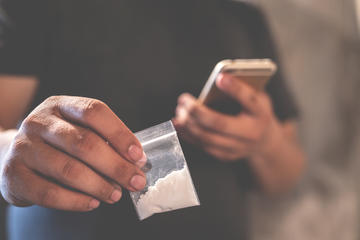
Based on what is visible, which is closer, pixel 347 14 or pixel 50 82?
pixel 50 82

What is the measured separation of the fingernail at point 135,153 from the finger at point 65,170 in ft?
0.10

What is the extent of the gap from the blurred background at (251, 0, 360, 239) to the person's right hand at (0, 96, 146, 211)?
73 centimetres

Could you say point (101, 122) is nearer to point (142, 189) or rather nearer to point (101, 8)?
point (142, 189)

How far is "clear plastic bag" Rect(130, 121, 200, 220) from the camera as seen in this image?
0.71 feet

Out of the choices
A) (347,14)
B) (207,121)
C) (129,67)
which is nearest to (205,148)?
(207,121)

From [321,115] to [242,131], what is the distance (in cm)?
53

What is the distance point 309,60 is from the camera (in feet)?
2.91

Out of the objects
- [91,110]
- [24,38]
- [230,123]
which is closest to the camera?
[91,110]

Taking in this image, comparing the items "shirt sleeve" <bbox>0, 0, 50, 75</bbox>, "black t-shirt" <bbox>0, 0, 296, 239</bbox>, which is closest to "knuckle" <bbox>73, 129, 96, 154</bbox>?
"black t-shirt" <bbox>0, 0, 296, 239</bbox>

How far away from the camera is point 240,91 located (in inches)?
16.7

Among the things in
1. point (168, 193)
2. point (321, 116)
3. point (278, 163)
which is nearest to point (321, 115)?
point (321, 116)

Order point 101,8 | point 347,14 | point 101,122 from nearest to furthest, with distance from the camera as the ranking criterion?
1. point 101,122
2. point 101,8
3. point 347,14

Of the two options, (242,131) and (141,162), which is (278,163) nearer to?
(242,131)

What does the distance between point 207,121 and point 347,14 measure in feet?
2.31
